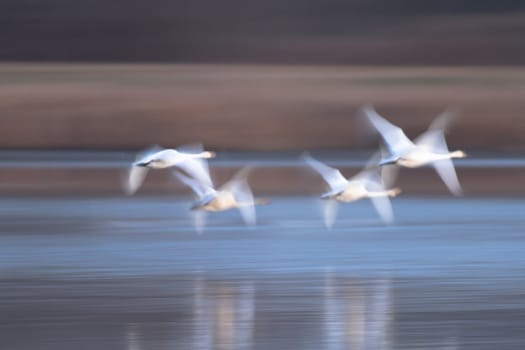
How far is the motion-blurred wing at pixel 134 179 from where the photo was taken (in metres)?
19.7

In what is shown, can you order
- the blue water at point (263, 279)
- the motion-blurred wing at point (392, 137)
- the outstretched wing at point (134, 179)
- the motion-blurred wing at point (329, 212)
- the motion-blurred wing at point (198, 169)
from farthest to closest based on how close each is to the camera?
the outstretched wing at point (134, 179) < the motion-blurred wing at point (329, 212) < the motion-blurred wing at point (198, 169) < the motion-blurred wing at point (392, 137) < the blue water at point (263, 279)

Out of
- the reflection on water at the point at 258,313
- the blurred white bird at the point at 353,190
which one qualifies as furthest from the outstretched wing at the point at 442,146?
the reflection on water at the point at 258,313

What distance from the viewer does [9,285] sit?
13.2 m

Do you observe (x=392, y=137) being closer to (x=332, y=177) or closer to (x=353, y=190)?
(x=353, y=190)

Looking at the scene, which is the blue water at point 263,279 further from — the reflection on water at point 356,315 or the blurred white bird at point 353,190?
the blurred white bird at point 353,190

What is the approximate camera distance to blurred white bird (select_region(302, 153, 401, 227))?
50.7 ft

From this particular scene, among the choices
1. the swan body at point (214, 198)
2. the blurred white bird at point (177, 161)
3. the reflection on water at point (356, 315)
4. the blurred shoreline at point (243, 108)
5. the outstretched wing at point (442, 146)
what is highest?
the blurred shoreline at point (243, 108)

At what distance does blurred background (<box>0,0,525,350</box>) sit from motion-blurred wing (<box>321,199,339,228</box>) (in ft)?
0.46

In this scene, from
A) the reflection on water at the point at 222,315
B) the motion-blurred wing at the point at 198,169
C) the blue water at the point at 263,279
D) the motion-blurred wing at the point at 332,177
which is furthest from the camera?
the motion-blurred wing at the point at 198,169

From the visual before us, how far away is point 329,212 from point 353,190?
275 cm

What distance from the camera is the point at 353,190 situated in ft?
50.6

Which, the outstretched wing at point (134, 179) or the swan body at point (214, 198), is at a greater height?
the outstretched wing at point (134, 179)

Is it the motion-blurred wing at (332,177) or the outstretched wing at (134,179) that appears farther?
the outstretched wing at (134,179)

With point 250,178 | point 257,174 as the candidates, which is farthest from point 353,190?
point 257,174
